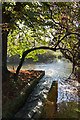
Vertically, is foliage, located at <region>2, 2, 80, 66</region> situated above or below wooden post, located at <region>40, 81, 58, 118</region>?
above

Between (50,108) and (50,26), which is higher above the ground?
(50,26)

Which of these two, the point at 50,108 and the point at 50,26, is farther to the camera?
the point at 50,26

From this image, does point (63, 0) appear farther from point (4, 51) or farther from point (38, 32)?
point (4, 51)

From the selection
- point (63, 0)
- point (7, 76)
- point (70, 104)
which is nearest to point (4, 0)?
point (63, 0)

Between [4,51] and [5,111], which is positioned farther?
[4,51]

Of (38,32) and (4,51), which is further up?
(38,32)

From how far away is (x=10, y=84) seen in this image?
5.40 meters

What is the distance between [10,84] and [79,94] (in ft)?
10.7

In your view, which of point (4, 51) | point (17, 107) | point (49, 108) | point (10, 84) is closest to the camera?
point (17, 107)

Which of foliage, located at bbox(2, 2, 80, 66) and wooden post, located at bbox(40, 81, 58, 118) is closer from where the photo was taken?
wooden post, located at bbox(40, 81, 58, 118)

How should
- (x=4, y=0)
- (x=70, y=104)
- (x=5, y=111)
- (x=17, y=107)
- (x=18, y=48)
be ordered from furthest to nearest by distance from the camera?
1. (x=18, y=48)
2. (x=70, y=104)
3. (x=4, y=0)
4. (x=17, y=107)
5. (x=5, y=111)

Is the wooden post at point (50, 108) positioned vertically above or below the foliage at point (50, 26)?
below

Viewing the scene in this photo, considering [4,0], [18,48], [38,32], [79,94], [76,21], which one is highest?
[4,0]

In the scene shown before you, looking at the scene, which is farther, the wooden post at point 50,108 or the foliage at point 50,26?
the foliage at point 50,26
